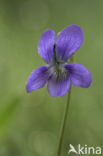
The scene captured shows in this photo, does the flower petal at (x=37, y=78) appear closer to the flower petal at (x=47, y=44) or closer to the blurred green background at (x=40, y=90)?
the flower petal at (x=47, y=44)

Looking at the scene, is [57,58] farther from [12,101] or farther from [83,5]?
[83,5]

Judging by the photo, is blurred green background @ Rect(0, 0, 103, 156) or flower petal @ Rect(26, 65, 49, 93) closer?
flower petal @ Rect(26, 65, 49, 93)

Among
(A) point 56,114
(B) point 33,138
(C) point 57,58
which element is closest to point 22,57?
(A) point 56,114

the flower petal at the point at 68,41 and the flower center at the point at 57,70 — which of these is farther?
the flower center at the point at 57,70

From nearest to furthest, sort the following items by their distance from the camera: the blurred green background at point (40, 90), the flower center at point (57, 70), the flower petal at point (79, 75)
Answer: the flower petal at point (79, 75)
the flower center at point (57, 70)
the blurred green background at point (40, 90)

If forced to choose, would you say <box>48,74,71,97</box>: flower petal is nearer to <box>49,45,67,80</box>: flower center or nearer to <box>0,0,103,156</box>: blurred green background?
<box>49,45,67,80</box>: flower center

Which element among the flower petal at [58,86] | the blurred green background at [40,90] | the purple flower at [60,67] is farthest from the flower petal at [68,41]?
the blurred green background at [40,90]

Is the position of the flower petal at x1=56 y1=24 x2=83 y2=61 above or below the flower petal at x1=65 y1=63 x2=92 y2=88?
above

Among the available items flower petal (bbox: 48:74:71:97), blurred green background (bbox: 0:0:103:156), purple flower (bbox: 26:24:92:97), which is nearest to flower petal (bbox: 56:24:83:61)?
purple flower (bbox: 26:24:92:97)

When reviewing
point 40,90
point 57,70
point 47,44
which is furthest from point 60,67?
point 40,90
